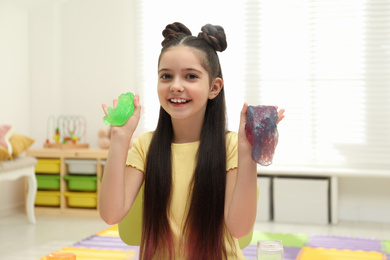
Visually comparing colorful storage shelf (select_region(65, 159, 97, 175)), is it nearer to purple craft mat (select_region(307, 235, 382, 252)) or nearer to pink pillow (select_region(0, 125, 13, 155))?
pink pillow (select_region(0, 125, 13, 155))

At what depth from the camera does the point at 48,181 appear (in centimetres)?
461

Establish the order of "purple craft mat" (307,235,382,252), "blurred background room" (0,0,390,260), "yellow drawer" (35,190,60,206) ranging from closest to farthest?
"purple craft mat" (307,235,382,252)
"blurred background room" (0,0,390,260)
"yellow drawer" (35,190,60,206)

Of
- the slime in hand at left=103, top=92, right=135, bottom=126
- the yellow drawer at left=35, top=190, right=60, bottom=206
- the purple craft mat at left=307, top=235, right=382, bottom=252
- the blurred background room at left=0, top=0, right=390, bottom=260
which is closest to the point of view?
the slime in hand at left=103, top=92, right=135, bottom=126

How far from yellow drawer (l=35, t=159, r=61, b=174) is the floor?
390 millimetres

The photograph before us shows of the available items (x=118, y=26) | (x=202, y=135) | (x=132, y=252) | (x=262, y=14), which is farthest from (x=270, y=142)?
(x=118, y=26)

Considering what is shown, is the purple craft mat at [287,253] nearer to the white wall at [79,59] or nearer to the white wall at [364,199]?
the white wall at [364,199]

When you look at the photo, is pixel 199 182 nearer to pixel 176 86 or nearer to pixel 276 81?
pixel 176 86

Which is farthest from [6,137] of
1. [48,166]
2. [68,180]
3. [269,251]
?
[269,251]

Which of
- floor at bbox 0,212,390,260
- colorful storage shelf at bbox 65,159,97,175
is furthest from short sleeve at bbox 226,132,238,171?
colorful storage shelf at bbox 65,159,97,175

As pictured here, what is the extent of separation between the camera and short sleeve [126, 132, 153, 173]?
58.7 inches

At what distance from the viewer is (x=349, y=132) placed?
4.35m

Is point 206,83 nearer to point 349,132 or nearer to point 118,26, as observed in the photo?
point 349,132

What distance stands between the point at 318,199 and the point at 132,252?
110 inches

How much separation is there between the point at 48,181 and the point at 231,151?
11.2 feet
